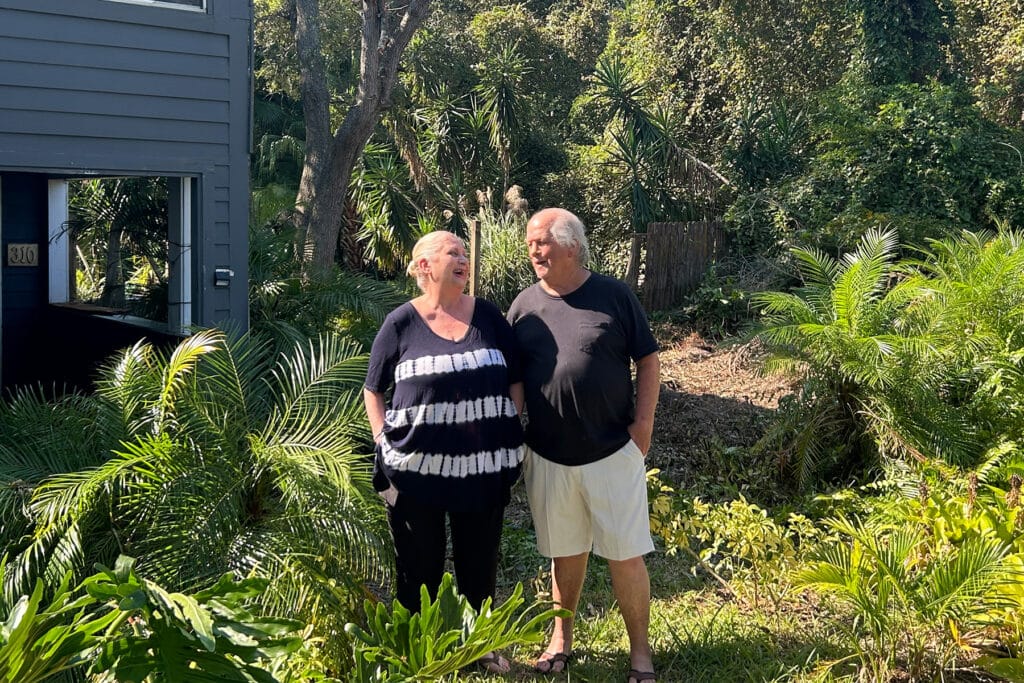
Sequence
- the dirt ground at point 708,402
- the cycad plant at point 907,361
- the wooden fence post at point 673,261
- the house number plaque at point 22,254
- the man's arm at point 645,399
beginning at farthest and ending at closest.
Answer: the wooden fence post at point 673,261 < the house number plaque at point 22,254 < the dirt ground at point 708,402 < the cycad plant at point 907,361 < the man's arm at point 645,399

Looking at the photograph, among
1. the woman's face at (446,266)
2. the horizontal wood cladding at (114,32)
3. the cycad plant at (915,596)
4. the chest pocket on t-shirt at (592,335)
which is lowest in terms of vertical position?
the cycad plant at (915,596)

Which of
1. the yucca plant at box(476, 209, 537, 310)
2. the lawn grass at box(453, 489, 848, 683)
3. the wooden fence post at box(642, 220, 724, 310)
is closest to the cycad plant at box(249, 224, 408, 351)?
the lawn grass at box(453, 489, 848, 683)

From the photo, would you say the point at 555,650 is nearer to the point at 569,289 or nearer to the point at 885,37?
the point at 569,289

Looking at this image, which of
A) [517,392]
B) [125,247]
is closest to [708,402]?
[125,247]

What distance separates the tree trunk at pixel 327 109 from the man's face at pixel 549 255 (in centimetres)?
806

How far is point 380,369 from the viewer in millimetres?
4102

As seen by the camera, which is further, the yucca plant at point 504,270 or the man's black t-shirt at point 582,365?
the yucca plant at point 504,270

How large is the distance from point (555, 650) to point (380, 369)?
4.58 feet

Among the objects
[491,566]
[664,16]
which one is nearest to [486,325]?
[491,566]

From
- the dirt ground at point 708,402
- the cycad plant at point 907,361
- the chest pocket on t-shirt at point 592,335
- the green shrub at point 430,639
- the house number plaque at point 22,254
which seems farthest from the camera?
the house number plaque at point 22,254

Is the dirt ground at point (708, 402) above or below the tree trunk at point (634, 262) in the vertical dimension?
below

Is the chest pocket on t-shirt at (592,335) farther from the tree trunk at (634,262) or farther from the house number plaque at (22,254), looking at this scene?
the tree trunk at (634,262)

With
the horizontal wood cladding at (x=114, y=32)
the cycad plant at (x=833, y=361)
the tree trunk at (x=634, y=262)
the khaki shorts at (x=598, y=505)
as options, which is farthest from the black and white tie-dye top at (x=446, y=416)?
the tree trunk at (x=634, y=262)

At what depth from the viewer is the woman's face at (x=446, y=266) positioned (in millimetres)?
4059
